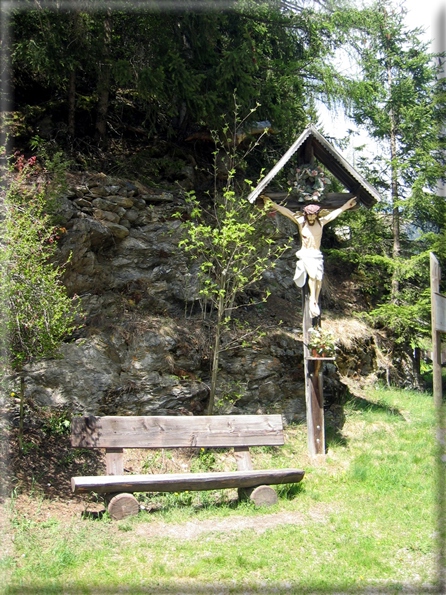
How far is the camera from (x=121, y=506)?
5.52 m

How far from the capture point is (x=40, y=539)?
5.02m

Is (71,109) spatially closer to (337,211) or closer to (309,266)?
(337,211)

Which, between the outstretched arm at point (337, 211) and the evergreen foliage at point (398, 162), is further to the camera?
the evergreen foliage at point (398, 162)

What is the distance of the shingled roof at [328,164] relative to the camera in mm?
7738

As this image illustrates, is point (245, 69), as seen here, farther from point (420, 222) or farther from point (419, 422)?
point (419, 422)

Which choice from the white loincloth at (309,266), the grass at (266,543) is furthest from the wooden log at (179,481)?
the white loincloth at (309,266)

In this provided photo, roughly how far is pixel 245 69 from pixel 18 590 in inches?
317

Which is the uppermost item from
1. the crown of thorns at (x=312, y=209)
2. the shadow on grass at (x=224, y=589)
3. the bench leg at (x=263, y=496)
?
the crown of thorns at (x=312, y=209)

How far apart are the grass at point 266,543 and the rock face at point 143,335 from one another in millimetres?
1641

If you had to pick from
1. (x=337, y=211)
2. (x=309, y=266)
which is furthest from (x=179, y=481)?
(x=337, y=211)

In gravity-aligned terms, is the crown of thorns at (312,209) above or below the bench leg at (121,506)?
above

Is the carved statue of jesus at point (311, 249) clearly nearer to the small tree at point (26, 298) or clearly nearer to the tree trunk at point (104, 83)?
the small tree at point (26, 298)

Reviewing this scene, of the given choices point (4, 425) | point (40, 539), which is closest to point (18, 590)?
point (40, 539)

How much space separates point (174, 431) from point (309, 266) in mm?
2747
